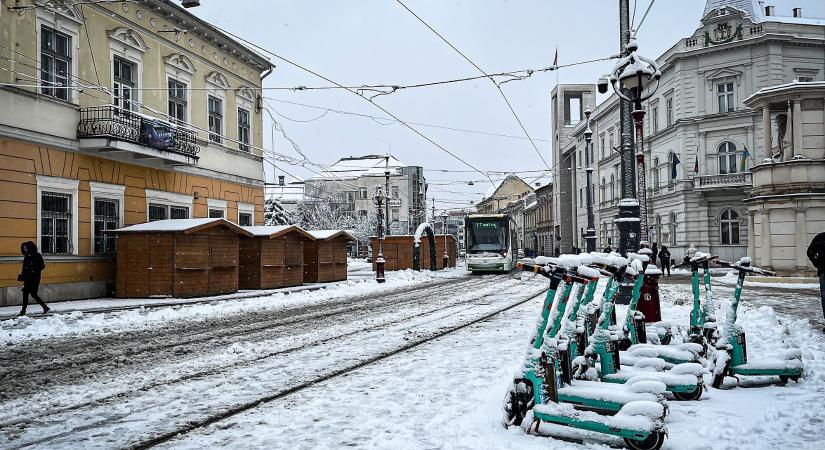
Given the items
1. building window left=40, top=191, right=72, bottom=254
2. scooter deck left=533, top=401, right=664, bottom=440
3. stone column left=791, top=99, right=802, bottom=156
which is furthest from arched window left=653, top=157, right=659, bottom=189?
scooter deck left=533, top=401, right=664, bottom=440

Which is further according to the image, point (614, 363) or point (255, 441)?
point (614, 363)

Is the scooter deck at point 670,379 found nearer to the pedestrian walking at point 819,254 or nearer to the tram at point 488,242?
the pedestrian walking at point 819,254

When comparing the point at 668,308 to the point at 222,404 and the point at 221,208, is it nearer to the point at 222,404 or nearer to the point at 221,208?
the point at 222,404

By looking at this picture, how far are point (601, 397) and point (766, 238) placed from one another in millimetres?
21985

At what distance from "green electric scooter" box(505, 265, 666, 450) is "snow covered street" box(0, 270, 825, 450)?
167mm

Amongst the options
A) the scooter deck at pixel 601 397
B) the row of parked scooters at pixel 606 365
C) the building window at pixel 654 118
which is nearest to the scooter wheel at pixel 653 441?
the row of parked scooters at pixel 606 365

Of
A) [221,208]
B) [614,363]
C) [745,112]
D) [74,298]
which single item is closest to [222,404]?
[614,363]

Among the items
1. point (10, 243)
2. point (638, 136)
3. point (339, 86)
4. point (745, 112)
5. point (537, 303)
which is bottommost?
point (537, 303)

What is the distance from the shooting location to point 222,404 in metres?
6.04

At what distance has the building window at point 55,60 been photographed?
17.5 m

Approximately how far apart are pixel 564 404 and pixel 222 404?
334cm

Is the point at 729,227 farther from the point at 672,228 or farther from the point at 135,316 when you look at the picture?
the point at 135,316

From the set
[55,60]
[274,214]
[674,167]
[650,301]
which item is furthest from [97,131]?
[274,214]

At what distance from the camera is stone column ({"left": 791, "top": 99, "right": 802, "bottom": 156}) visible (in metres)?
23.2
